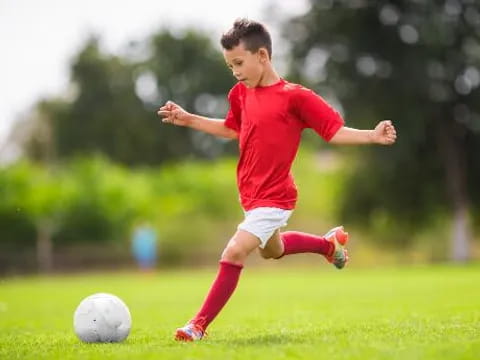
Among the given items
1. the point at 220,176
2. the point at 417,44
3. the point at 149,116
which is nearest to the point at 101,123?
the point at 149,116

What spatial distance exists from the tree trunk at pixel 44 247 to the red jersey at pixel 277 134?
24774 millimetres

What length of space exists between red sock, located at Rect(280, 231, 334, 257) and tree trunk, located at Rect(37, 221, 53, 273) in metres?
24.1

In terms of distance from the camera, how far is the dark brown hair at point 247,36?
5.48 meters

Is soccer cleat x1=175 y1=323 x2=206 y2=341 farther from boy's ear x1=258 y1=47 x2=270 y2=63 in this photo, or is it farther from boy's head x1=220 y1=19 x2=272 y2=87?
boy's ear x1=258 y1=47 x2=270 y2=63

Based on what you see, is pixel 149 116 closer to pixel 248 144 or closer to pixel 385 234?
pixel 385 234

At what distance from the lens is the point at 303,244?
623cm

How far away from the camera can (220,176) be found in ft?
113

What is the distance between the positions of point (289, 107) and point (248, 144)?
0.38 metres

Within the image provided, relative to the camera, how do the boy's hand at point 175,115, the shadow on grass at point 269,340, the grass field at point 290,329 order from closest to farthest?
the grass field at point 290,329, the shadow on grass at point 269,340, the boy's hand at point 175,115

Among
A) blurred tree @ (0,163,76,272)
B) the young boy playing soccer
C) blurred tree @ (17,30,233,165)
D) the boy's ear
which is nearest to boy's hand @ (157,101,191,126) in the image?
the young boy playing soccer

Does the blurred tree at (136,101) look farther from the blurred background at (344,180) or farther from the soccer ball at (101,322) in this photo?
the soccer ball at (101,322)

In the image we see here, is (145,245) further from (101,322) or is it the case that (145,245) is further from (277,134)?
(277,134)

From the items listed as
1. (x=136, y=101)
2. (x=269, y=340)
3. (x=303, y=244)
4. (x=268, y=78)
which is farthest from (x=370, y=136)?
(x=136, y=101)

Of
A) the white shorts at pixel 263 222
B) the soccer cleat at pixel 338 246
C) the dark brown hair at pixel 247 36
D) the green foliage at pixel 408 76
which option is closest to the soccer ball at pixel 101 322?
the white shorts at pixel 263 222
